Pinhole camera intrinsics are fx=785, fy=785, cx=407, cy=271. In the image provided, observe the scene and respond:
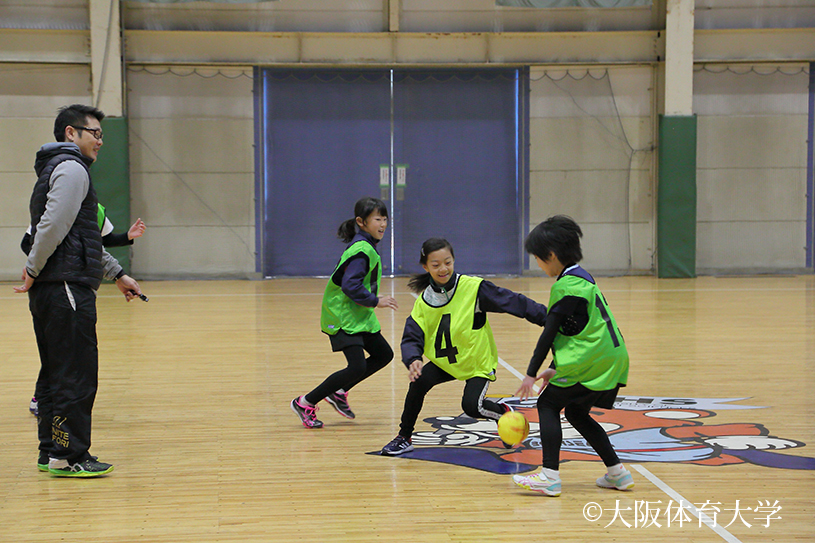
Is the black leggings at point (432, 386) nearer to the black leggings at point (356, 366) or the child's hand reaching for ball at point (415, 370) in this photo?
the child's hand reaching for ball at point (415, 370)

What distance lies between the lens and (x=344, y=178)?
14453mm

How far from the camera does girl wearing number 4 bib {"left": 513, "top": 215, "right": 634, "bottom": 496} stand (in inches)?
127

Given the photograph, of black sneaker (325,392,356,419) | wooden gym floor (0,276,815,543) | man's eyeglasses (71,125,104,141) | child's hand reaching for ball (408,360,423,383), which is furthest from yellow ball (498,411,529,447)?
man's eyeglasses (71,125,104,141)

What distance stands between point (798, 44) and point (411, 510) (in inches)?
549

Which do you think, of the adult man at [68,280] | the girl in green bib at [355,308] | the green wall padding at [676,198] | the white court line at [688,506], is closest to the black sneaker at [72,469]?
the adult man at [68,280]

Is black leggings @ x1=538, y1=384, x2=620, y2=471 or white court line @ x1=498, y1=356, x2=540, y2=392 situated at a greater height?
black leggings @ x1=538, y1=384, x2=620, y2=471

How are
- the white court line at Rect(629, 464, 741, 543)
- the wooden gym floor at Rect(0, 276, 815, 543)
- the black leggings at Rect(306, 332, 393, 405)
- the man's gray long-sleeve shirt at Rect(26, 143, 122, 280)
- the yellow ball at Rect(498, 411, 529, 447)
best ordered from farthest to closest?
the black leggings at Rect(306, 332, 393, 405) → the yellow ball at Rect(498, 411, 529, 447) → the man's gray long-sleeve shirt at Rect(26, 143, 122, 280) → the wooden gym floor at Rect(0, 276, 815, 543) → the white court line at Rect(629, 464, 741, 543)

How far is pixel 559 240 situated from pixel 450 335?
2.84ft

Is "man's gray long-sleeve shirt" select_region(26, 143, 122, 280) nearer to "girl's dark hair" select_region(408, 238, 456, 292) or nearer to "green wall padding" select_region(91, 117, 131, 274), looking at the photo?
"girl's dark hair" select_region(408, 238, 456, 292)

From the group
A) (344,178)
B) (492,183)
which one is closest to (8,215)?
(344,178)

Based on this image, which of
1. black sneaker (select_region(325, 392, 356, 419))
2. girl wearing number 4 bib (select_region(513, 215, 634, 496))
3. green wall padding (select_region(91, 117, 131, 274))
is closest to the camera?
girl wearing number 4 bib (select_region(513, 215, 634, 496))

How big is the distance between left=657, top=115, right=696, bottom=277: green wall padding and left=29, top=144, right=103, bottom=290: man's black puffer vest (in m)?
12.1

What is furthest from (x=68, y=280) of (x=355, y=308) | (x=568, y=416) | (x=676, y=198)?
(x=676, y=198)

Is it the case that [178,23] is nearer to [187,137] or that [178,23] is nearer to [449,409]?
[187,137]
